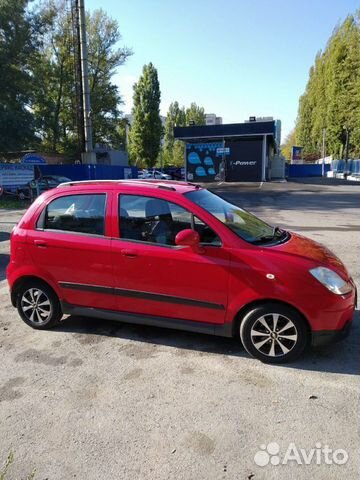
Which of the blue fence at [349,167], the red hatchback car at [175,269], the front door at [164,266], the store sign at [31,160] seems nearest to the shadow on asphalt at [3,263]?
the red hatchback car at [175,269]

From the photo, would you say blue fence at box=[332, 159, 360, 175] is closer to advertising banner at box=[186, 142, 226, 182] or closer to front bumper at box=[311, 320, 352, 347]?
advertising banner at box=[186, 142, 226, 182]

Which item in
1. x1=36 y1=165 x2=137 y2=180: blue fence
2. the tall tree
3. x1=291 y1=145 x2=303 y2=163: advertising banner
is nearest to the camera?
x1=36 y1=165 x2=137 y2=180: blue fence

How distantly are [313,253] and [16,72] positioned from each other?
26.8m

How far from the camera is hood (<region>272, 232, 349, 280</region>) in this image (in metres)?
3.71

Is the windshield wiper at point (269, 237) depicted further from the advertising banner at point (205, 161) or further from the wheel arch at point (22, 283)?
the advertising banner at point (205, 161)

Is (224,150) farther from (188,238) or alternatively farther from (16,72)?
(188,238)

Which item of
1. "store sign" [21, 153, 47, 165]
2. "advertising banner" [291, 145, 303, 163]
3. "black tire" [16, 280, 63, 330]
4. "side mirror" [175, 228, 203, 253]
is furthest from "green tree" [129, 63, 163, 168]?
"side mirror" [175, 228, 203, 253]

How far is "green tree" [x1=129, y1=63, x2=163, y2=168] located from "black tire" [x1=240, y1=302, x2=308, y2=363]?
49.1 meters

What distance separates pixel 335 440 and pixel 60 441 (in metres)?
1.88

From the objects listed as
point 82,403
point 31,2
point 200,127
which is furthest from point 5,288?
point 200,127

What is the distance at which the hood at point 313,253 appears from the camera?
371 centimetres

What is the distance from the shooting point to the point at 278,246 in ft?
12.7

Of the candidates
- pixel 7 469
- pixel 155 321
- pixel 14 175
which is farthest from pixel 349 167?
pixel 7 469

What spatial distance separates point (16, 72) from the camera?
25.5 m
